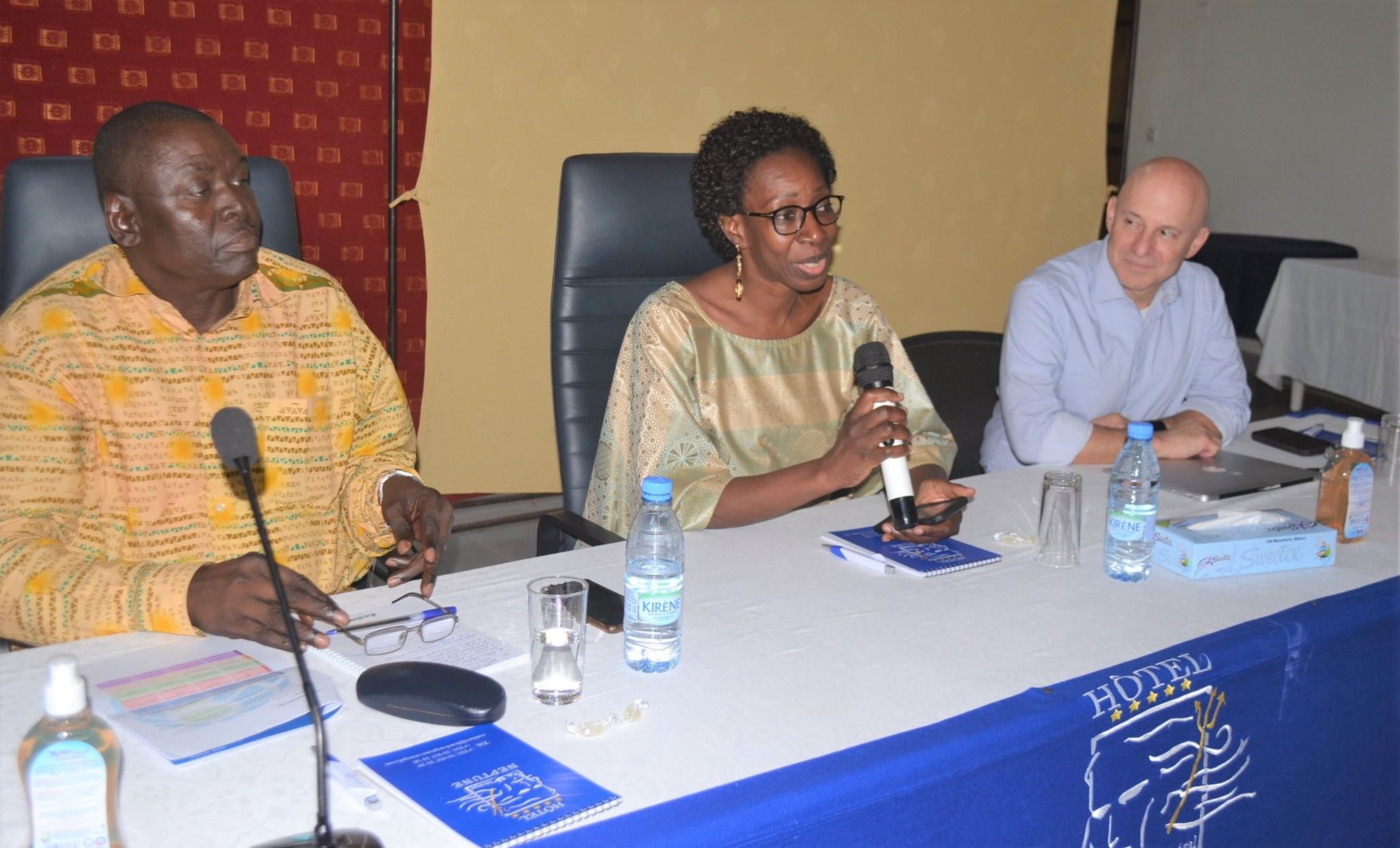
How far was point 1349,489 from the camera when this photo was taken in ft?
5.65

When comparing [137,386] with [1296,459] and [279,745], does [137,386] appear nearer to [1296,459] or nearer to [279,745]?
[279,745]

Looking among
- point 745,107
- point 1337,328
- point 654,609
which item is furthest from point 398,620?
point 1337,328

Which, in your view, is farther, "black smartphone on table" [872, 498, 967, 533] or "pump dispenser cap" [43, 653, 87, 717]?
"black smartphone on table" [872, 498, 967, 533]

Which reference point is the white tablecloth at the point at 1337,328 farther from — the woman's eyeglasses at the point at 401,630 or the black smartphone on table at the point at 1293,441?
the woman's eyeglasses at the point at 401,630

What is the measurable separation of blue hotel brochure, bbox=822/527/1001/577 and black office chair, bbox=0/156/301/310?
1133 millimetres

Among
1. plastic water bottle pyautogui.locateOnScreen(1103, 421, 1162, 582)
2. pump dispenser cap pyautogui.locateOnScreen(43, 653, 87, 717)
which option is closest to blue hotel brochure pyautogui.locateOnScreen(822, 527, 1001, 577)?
plastic water bottle pyautogui.locateOnScreen(1103, 421, 1162, 582)

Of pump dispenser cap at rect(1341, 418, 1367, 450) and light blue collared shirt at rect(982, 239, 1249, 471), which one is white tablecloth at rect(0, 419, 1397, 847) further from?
light blue collared shirt at rect(982, 239, 1249, 471)

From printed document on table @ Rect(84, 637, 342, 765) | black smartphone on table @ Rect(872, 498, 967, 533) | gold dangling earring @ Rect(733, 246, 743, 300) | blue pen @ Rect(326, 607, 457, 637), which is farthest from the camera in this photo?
gold dangling earring @ Rect(733, 246, 743, 300)

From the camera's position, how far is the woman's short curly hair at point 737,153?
77.6 inches

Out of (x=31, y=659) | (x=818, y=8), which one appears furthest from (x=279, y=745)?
(x=818, y=8)

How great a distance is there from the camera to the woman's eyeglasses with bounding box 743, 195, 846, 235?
6.31ft

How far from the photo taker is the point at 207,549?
158cm

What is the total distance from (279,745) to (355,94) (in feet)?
8.12

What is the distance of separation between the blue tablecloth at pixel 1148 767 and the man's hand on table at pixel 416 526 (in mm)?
584
